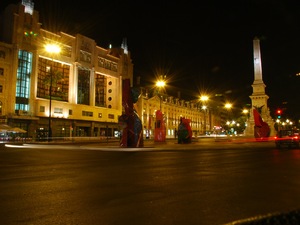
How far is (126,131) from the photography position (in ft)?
87.1

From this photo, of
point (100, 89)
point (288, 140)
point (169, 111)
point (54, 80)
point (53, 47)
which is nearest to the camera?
point (288, 140)

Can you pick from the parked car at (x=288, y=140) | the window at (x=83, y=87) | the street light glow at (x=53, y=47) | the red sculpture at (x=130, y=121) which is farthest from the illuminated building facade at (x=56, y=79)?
the parked car at (x=288, y=140)

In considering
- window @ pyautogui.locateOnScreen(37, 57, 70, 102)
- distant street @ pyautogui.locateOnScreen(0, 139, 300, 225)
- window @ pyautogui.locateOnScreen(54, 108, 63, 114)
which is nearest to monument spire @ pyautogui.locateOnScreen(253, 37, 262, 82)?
window @ pyautogui.locateOnScreen(37, 57, 70, 102)

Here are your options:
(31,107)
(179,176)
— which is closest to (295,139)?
(179,176)

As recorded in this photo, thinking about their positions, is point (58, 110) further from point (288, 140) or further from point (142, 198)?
point (142, 198)

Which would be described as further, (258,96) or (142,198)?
(258,96)

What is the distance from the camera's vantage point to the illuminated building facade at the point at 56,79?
55312mm

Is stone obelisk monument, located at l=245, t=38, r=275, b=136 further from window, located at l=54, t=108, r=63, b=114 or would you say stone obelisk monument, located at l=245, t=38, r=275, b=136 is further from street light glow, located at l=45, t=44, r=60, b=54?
window, located at l=54, t=108, r=63, b=114

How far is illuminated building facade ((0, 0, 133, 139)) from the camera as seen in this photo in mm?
55312

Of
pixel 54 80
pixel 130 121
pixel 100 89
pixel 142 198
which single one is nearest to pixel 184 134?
pixel 130 121

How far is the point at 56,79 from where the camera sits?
62.5 m

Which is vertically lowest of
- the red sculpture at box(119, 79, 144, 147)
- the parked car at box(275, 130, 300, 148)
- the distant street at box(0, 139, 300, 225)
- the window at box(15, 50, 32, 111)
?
the distant street at box(0, 139, 300, 225)

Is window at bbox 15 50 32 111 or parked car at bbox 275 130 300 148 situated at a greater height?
window at bbox 15 50 32 111

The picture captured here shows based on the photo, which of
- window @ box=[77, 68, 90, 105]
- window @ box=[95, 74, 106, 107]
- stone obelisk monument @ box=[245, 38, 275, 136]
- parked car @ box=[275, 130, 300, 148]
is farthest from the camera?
window @ box=[95, 74, 106, 107]
